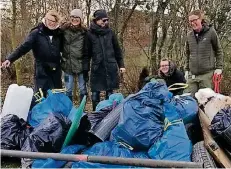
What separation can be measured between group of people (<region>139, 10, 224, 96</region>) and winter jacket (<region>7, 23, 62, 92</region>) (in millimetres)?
1589

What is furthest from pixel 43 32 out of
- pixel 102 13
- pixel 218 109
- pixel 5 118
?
pixel 218 109

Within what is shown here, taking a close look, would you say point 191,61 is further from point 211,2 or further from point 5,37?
point 5,37

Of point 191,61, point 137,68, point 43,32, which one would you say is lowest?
point 137,68

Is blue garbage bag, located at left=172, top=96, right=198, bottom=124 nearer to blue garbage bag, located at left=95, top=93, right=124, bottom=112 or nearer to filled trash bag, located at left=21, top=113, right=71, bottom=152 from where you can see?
blue garbage bag, located at left=95, top=93, right=124, bottom=112

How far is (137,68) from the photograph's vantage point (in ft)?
33.0

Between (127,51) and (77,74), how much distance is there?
5043 millimetres

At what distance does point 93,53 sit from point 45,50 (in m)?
0.70

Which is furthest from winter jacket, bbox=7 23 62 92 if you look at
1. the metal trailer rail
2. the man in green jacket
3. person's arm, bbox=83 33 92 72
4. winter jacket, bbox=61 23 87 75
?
the metal trailer rail

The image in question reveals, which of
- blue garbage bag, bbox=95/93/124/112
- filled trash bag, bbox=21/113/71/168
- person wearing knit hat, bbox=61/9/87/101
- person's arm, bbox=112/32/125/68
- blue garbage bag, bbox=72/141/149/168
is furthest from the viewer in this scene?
person's arm, bbox=112/32/125/68

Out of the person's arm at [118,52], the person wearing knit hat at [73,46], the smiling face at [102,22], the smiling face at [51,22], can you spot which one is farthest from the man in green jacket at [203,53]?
the smiling face at [51,22]

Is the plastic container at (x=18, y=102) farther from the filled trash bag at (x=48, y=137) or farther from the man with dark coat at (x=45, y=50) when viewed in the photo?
the filled trash bag at (x=48, y=137)

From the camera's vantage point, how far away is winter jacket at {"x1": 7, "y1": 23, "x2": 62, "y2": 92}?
548 cm

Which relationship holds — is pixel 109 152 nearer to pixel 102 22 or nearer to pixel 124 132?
pixel 124 132

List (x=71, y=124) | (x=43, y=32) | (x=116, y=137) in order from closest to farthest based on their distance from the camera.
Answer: (x=116, y=137) → (x=71, y=124) → (x=43, y=32)
